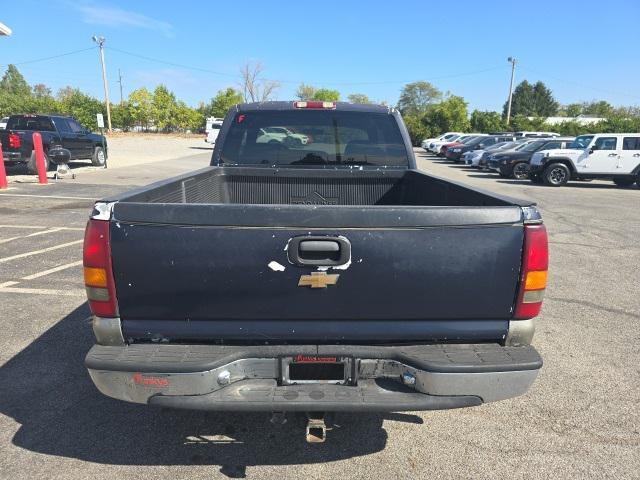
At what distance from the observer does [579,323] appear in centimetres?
466

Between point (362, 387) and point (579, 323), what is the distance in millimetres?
3414

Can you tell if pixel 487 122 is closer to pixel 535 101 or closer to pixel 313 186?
pixel 313 186

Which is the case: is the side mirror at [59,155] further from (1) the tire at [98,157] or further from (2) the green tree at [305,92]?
(2) the green tree at [305,92]

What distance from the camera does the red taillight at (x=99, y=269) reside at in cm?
212

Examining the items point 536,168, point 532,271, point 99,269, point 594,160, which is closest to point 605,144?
point 594,160

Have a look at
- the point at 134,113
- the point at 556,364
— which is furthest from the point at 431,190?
the point at 134,113

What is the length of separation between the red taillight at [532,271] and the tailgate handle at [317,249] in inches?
33.2

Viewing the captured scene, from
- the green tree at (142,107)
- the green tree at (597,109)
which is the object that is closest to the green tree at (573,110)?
the green tree at (597,109)

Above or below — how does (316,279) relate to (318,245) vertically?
below

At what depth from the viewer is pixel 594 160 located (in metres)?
16.6

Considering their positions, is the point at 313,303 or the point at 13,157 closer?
the point at 313,303

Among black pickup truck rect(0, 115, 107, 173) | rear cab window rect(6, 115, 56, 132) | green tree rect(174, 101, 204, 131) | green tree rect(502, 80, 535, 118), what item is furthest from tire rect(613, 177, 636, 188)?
green tree rect(502, 80, 535, 118)

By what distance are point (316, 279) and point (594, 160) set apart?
1770 centimetres

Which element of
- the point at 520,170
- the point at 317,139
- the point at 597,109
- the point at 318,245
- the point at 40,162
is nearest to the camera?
the point at 318,245
